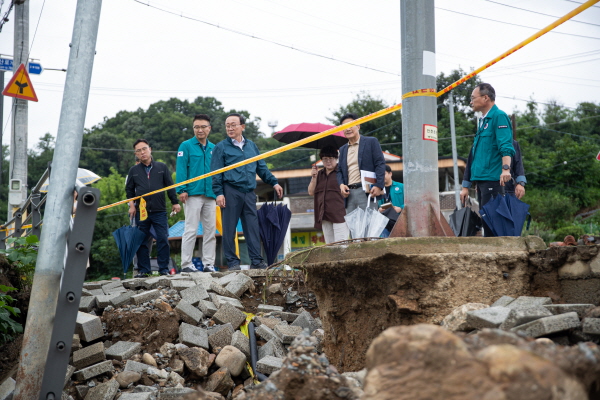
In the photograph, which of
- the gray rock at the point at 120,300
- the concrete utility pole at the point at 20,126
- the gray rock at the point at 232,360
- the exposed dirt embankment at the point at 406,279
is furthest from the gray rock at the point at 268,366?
the concrete utility pole at the point at 20,126

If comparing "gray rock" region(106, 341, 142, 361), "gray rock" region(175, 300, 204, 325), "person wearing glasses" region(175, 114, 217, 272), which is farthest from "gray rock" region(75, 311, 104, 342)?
"person wearing glasses" region(175, 114, 217, 272)

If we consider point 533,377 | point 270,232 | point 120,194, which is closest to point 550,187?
point 120,194

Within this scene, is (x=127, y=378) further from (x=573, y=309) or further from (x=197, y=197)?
(x=197, y=197)

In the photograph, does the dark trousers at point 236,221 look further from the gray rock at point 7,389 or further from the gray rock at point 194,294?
the gray rock at point 7,389

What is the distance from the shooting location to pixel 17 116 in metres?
12.0

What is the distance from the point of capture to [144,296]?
5.84m

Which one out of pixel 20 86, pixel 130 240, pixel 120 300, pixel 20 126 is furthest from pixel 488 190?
pixel 20 126

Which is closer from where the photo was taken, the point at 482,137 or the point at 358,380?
the point at 358,380

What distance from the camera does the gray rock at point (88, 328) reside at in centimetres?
497

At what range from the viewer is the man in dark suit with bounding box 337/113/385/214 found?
6.79 m

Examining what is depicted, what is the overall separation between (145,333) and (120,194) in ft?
97.1

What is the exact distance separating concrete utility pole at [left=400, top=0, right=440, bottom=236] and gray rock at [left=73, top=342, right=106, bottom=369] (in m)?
2.79

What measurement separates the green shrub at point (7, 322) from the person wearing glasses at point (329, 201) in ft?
12.0

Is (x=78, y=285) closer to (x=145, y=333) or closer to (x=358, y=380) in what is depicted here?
(x=358, y=380)
